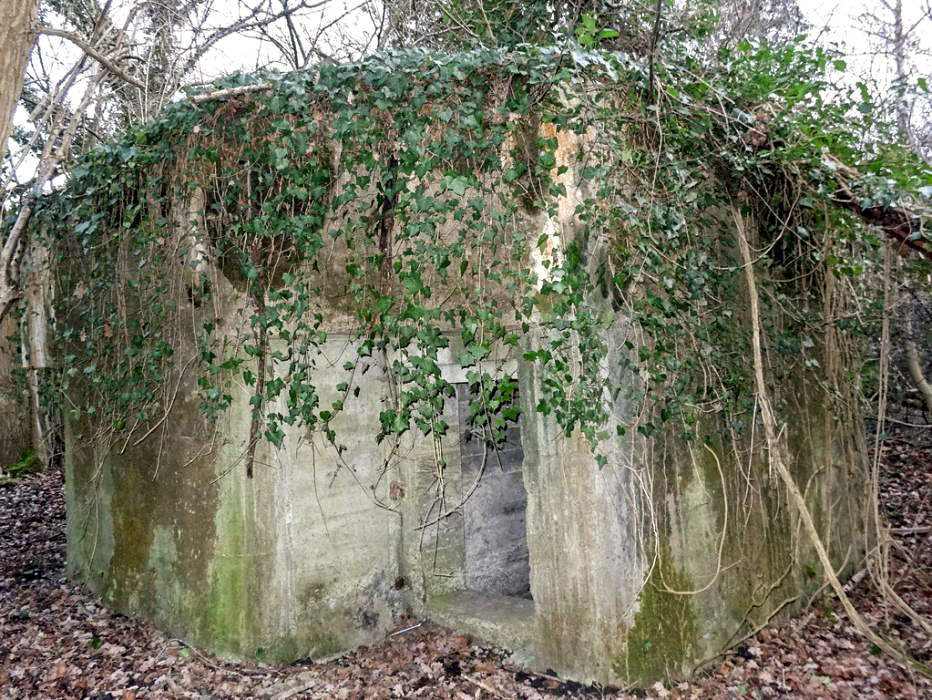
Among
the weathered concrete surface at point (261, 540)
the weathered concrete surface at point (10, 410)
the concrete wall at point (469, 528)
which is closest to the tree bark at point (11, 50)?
the concrete wall at point (469, 528)

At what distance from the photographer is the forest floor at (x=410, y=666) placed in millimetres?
4246

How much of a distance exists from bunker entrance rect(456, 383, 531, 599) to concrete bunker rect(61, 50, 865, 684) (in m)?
0.02

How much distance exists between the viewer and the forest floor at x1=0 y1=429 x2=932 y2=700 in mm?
4246

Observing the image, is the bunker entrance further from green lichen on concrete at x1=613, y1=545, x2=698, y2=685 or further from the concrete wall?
green lichen on concrete at x1=613, y1=545, x2=698, y2=685

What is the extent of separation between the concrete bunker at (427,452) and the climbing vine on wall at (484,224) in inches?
1.2

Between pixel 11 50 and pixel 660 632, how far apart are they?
170 inches

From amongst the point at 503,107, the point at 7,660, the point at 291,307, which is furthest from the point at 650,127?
the point at 7,660

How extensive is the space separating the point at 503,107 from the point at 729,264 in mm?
1899

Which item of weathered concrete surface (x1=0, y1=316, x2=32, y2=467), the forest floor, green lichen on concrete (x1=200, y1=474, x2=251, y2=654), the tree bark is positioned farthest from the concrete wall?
weathered concrete surface (x1=0, y1=316, x2=32, y2=467)

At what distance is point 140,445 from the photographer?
17.9 ft

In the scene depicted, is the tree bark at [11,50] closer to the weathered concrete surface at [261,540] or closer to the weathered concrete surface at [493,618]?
the weathered concrete surface at [261,540]

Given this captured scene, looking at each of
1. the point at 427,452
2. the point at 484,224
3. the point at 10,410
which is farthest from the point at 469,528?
the point at 10,410

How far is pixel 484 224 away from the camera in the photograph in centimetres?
412

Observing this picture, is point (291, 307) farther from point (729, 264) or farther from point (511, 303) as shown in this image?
point (729, 264)
